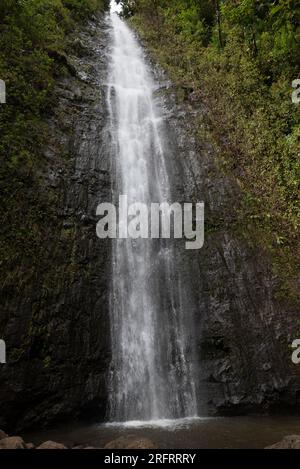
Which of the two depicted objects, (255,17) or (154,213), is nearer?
(154,213)

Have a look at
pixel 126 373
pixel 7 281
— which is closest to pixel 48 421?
pixel 126 373

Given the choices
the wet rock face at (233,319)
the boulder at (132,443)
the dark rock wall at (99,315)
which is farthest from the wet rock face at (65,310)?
the boulder at (132,443)

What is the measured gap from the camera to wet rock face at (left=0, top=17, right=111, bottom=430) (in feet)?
24.6

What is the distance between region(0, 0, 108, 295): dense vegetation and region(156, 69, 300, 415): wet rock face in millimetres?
3931

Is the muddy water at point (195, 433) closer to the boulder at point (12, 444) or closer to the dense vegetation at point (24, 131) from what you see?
the boulder at point (12, 444)

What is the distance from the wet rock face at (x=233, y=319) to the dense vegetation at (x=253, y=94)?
0.51 metres

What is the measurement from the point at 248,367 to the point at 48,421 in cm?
436

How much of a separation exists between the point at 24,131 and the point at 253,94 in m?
8.22

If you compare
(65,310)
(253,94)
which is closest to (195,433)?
(65,310)

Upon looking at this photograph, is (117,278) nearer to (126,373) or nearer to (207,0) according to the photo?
(126,373)

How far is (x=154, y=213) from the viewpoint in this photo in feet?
36.1

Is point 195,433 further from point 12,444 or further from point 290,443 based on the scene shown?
point 12,444

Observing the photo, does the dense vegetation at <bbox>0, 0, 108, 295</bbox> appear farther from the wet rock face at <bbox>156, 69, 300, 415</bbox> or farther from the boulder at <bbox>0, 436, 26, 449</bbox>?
the wet rock face at <bbox>156, 69, 300, 415</bbox>

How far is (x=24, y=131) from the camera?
10445 mm
